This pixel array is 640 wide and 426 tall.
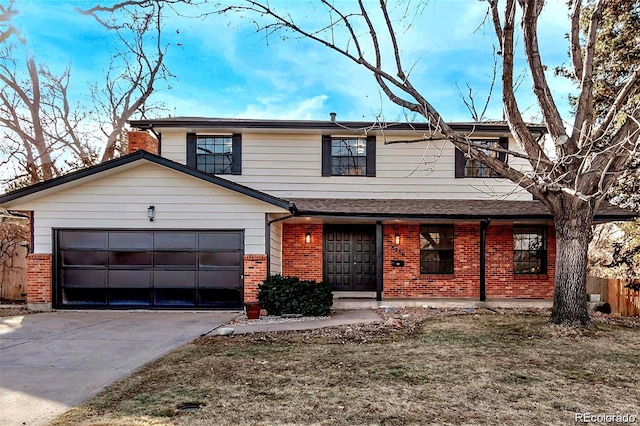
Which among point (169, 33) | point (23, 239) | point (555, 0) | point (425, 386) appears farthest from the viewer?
point (169, 33)

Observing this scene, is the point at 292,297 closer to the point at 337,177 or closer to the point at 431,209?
the point at 337,177

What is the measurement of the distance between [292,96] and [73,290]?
10.2 metres

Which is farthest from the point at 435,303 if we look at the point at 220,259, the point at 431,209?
the point at 220,259

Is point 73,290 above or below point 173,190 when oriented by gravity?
below

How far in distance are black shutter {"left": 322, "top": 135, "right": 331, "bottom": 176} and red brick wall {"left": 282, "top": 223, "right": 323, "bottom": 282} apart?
5.34ft

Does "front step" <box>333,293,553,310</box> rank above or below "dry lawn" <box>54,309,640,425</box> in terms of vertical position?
below

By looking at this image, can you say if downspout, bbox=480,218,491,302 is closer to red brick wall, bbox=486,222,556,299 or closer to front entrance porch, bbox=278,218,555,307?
front entrance porch, bbox=278,218,555,307

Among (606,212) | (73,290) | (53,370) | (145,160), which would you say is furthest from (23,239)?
(606,212)

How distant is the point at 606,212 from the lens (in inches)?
444

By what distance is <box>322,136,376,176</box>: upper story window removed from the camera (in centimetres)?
1252

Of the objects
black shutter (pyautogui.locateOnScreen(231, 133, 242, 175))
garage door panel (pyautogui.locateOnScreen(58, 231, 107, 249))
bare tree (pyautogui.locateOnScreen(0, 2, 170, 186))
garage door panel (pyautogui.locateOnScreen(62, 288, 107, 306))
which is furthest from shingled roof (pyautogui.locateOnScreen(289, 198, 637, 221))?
bare tree (pyautogui.locateOnScreen(0, 2, 170, 186))

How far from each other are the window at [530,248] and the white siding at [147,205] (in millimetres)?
7645

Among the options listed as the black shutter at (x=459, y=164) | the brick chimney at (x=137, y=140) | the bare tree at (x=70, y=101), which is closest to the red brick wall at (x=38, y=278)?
the brick chimney at (x=137, y=140)

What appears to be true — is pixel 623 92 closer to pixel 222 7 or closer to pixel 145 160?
pixel 222 7
